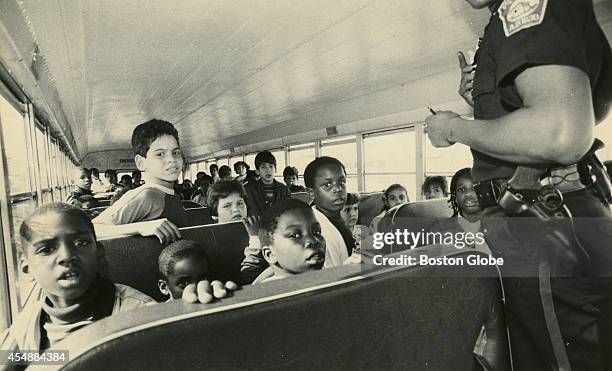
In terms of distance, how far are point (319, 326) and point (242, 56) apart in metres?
2.15

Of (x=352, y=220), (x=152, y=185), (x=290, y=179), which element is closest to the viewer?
(x=152, y=185)

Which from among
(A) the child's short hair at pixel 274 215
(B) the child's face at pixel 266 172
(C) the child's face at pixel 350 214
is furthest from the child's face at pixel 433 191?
(A) the child's short hair at pixel 274 215

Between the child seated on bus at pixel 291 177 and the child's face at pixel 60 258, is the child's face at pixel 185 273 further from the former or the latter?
the child seated on bus at pixel 291 177

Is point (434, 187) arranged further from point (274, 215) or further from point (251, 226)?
point (274, 215)

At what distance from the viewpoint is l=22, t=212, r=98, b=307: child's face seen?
853mm

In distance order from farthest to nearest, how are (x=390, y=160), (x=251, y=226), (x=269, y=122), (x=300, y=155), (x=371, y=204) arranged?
(x=300, y=155)
(x=269, y=122)
(x=390, y=160)
(x=371, y=204)
(x=251, y=226)

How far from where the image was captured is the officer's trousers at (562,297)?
0.58 meters

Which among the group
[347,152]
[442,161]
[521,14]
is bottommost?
[442,161]

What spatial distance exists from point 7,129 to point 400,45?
184 cm

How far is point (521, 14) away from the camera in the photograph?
23.0 inches

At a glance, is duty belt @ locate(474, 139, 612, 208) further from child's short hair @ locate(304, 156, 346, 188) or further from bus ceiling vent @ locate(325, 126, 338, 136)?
bus ceiling vent @ locate(325, 126, 338, 136)

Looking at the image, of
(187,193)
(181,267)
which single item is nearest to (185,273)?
(181,267)

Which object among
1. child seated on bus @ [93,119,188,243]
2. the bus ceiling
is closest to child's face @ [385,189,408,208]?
the bus ceiling

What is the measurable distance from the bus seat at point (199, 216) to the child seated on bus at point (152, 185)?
0.48m
